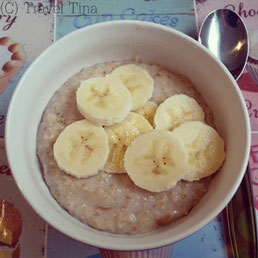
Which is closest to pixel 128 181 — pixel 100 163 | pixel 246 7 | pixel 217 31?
pixel 100 163

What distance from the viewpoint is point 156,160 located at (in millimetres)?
958

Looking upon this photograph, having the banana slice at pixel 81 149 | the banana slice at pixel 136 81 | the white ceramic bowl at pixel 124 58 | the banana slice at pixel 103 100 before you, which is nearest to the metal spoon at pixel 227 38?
the white ceramic bowl at pixel 124 58

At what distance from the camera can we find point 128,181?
3.21 feet

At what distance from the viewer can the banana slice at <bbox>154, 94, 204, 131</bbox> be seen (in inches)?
40.8

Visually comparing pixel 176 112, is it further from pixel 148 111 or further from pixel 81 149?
pixel 81 149

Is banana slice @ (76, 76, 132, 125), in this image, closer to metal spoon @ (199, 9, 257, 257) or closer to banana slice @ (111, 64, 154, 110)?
banana slice @ (111, 64, 154, 110)

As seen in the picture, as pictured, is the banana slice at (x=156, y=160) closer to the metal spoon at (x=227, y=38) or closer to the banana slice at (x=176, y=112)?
the banana slice at (x=176, y=112)

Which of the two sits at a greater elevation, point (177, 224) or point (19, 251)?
point (177, 224)

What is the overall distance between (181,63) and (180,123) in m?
0.20

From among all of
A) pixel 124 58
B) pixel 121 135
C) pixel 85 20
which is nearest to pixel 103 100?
pixel 121 135

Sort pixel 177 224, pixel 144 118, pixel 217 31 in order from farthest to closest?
pixel 217 31, pixel 144 118, pixel 177 224

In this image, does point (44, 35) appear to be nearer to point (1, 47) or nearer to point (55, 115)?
point (1, 47)

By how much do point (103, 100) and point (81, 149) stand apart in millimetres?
155

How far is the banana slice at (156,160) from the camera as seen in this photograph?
94 cm
